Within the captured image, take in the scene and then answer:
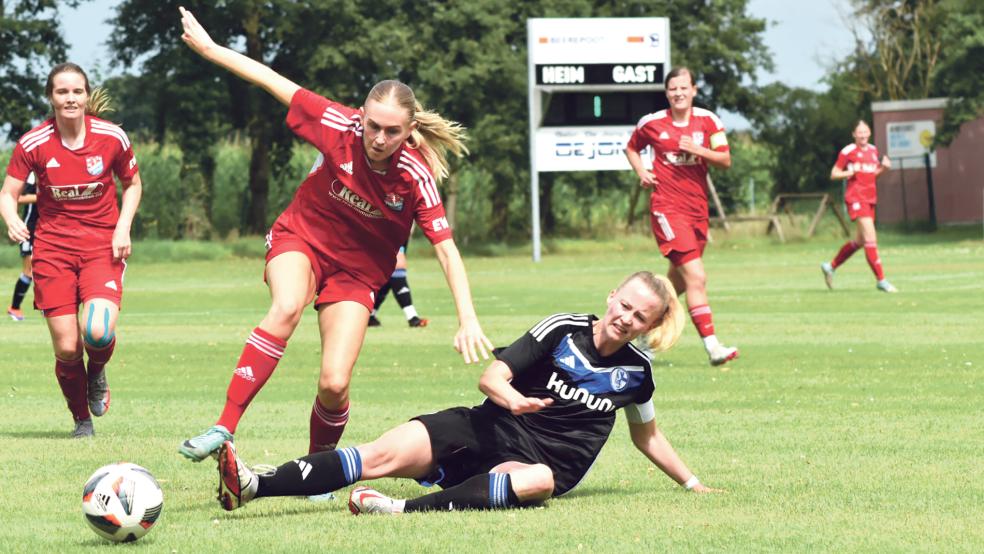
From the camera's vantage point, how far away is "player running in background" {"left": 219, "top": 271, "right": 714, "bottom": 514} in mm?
6992

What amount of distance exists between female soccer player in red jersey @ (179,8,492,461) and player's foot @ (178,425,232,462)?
0.51 m

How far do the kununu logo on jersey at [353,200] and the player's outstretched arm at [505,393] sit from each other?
1.04 metres

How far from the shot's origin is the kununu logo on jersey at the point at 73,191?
9.84 metres

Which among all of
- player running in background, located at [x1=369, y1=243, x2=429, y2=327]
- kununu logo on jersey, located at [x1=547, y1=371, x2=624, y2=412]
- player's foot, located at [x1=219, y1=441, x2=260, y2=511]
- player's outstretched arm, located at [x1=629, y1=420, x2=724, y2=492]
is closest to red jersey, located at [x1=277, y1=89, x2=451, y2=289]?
kununu logo on jersey, located at [x1=547, y1=371, x2=624, y2=412]

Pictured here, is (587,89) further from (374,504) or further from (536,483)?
(374,504)

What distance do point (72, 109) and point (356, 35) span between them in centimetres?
3549

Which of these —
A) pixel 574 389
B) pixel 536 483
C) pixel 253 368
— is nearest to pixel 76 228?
pixel 253 368

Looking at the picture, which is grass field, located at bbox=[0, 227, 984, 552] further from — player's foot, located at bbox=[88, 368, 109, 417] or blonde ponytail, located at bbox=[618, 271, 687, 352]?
blonde ponytail, located at bbox=[618, 271, 687, 352]

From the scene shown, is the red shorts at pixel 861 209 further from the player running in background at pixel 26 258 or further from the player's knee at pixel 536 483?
the player's knee at pixel 536 483

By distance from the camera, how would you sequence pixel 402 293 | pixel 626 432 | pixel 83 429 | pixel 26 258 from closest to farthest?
1. pixel 83 429
2. pixel 626 432
3. pixel 402 293
4. pixel 26 258

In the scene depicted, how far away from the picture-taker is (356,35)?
1757 inches

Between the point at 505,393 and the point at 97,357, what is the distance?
3.94m

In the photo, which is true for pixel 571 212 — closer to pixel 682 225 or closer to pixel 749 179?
pixel 749 179

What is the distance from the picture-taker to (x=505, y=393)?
22.4 ft
